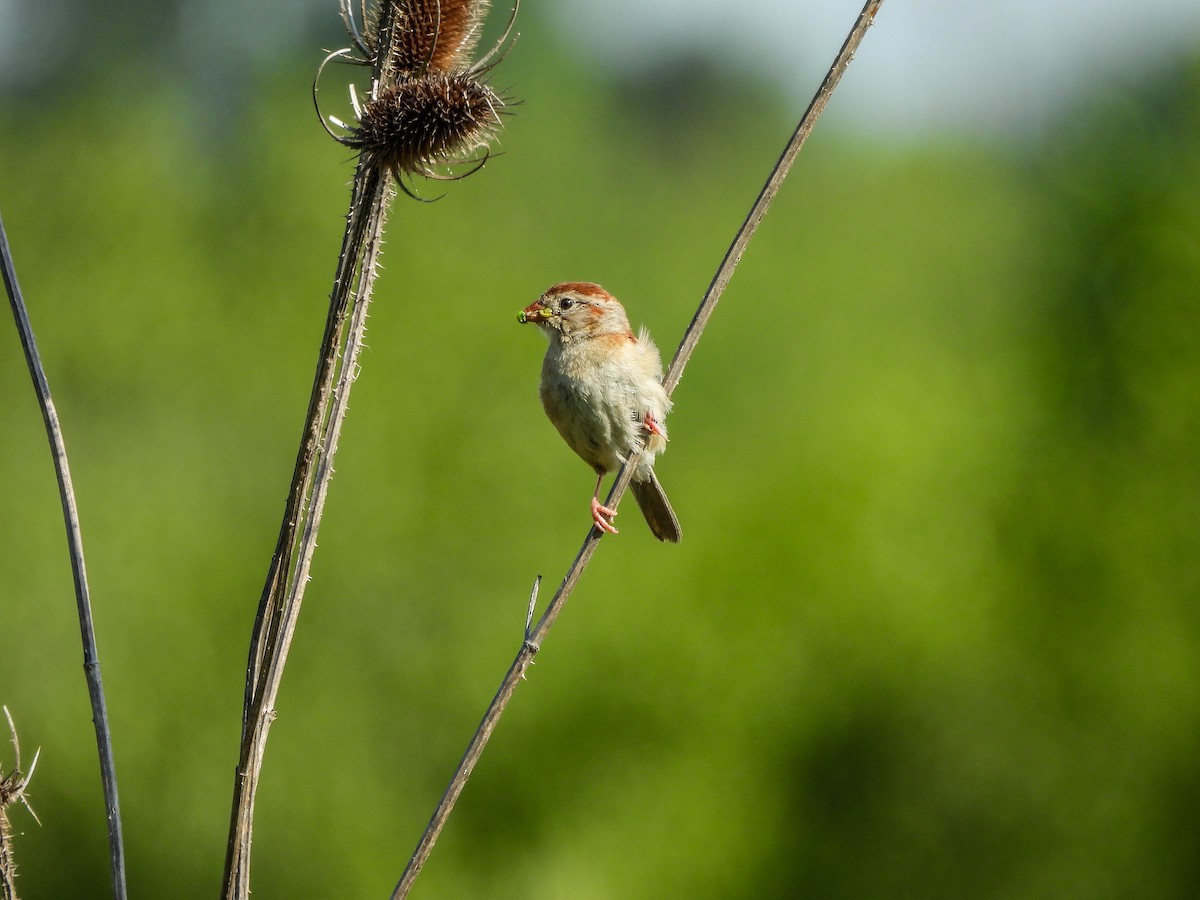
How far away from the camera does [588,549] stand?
3035 millimetres

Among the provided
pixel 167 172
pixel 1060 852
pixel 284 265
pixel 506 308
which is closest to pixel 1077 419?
pixel 1060 852

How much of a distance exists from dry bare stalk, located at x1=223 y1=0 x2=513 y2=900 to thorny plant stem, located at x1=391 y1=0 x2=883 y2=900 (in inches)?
14.3

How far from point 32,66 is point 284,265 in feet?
40.6

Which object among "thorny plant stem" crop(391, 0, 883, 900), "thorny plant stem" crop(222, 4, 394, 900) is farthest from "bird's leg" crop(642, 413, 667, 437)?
"thorny plant stem" crop(222, 4, 394, 900)

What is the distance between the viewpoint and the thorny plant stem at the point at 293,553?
227cm

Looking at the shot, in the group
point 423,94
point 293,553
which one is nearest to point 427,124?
point 423,94

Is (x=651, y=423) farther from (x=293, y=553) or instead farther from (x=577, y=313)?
(x=293, y=553)

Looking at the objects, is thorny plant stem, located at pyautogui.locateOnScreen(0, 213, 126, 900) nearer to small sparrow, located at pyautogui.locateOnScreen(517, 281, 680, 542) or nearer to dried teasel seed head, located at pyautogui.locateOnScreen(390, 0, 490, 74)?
dried teasel seed head, located at pyautogui.locateOnScreen(390, 0, 490, 74)

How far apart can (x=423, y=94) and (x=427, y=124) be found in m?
0.10

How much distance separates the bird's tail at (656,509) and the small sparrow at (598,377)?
32 cm

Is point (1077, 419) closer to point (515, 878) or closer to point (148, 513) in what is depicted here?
point (515, 878)

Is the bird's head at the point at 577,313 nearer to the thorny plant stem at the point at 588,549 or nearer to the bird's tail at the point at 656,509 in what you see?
the bird's tail at the point at 656,509

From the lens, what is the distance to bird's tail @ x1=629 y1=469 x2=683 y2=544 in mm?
5887

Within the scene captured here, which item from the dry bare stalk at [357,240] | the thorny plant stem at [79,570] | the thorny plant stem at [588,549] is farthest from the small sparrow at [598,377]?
the thorny plant stem at [79,570]
